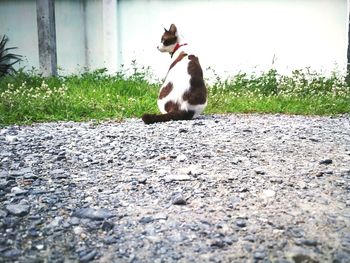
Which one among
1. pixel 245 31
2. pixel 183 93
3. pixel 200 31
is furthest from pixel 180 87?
pixel 200 31

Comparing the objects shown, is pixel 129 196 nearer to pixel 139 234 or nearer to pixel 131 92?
pixel 139 234

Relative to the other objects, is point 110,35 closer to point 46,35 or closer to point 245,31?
point 46,35

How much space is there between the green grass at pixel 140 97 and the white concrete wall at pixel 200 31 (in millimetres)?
462

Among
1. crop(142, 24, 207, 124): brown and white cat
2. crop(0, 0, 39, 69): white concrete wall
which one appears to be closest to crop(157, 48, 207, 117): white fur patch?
crop(142, 24, 207, 124): brown and white cat

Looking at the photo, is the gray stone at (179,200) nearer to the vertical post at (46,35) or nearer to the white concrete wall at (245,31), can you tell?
the white concrete wall at (245,31)

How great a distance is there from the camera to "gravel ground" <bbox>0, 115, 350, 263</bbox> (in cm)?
188

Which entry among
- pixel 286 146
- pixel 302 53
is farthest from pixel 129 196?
pixel 302 53

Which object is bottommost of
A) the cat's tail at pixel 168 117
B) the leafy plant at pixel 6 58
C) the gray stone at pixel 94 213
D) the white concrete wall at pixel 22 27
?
the gray stone at pixel 94 213

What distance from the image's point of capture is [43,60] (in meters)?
8.31

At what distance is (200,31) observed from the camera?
8.46 metres

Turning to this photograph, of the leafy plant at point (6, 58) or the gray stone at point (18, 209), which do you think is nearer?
the gray stone at point (18, 209)

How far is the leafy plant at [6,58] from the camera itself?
9.36 metres

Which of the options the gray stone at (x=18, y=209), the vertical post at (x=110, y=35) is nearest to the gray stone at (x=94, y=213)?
the gray stone at (x=18, y=209)

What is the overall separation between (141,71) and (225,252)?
285 inches
